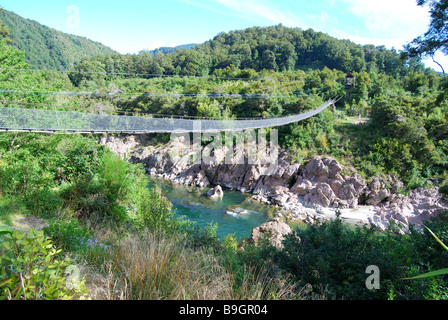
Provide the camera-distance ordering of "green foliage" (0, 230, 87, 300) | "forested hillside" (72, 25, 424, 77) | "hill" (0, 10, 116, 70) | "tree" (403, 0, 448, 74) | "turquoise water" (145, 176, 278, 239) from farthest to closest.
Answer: "hill" (0, 10, 116, 70), "forested hillside" (72, 25, 424, 77), "turquoise water" (145, 176, 278, 239), "tree" (403, 0, 448, 74), "green foliage" (0, 230, 87, 300)

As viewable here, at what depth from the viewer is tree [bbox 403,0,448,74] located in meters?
3.57

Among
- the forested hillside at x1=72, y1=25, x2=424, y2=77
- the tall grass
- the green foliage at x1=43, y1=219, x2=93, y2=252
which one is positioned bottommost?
the green foliage at x1=43, y1=219, x2=93, y2=252

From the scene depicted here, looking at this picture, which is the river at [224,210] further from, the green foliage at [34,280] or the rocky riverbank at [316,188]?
the green foliage at [34,280]

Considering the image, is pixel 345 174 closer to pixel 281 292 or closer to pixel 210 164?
pixel 210 164

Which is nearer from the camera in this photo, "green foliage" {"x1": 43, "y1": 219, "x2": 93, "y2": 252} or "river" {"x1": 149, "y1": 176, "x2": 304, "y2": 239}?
"green foliage" {"x1": 43, "y1": 219, "x2": 93, "y2": 252}

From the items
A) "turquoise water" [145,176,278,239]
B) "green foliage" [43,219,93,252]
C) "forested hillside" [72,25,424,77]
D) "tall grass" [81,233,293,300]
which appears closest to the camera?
"tall grass" [81,233,293,300]

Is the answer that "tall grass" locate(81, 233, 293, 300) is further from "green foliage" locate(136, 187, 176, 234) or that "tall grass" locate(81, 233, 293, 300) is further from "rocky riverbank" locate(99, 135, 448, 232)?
"rocky riverbank" locate(99, 135, 448, 232)

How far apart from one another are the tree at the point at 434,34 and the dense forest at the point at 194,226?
0.41 m

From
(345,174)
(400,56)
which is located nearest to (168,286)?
(400,56)

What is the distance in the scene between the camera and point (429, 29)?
3.79 m

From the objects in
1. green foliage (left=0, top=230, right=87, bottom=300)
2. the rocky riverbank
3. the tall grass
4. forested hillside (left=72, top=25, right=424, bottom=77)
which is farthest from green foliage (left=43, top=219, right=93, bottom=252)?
forested hillside (left=72, top=25, right=424, bottom=77)

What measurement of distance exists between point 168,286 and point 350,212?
985 cm

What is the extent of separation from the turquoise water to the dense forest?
2.71m

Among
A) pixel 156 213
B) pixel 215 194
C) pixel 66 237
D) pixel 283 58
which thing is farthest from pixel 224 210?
pixel 283 58
